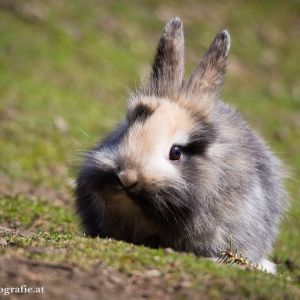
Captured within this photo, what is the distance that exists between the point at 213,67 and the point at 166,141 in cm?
130

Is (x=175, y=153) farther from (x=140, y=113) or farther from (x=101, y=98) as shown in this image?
(x=101, y=98)

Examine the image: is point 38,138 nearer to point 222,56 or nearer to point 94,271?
point 222,56

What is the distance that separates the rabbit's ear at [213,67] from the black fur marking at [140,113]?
674mm

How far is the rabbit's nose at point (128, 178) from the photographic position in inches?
232

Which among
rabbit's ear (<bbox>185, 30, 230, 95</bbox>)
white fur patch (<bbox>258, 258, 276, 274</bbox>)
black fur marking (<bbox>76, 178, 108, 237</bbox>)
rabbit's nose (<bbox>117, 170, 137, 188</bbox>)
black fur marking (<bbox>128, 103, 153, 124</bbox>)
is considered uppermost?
rabbit's ear (<bbox>185, 30, 230, 95</bbox>)

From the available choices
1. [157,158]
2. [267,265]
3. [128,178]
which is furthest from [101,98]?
[128,178]

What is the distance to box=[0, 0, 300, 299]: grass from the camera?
565 cm

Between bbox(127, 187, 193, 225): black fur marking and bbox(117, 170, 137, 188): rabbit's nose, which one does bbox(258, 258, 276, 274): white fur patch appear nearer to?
bbox(127, 187, 193, 225): black fur marking

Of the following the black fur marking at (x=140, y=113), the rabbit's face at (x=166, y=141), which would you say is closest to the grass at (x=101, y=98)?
the rabbit's face at (x=166, y=141)

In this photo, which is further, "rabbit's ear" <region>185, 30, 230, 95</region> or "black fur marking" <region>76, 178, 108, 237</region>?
"rabbit's ear" <region>185, 30, 230, 95</region>

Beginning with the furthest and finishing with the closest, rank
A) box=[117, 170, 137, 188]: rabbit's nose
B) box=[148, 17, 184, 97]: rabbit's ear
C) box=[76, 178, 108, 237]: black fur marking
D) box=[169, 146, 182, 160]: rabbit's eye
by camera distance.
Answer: box=[148, 17, 184, 97]: rabbit's ear
box=[76, 178, 108, 237]: black fur marking
box=[169, 146, 182, 160]: rabbit's eye
box=[117, 170, 137, 188]: rabbit's nose

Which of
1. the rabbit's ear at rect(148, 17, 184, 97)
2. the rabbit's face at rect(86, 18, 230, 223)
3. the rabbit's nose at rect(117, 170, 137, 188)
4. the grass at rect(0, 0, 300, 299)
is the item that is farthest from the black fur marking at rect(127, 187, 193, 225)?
the rabbit's ear at rect(148, 17, 184, 97)

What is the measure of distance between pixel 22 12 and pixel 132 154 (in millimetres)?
12993

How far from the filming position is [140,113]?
6973 mm
